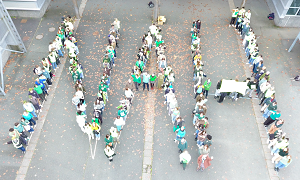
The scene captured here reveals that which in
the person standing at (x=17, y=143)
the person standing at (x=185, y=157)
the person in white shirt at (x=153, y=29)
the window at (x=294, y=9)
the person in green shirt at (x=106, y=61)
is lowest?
the person standing at (x=17, y=143)

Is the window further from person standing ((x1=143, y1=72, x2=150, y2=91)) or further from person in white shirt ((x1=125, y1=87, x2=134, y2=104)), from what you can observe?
person in white shirt ((x1=125, y1=87, x2=134, y2=104))

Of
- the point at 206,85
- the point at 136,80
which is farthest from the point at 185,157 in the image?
the point at 136,80

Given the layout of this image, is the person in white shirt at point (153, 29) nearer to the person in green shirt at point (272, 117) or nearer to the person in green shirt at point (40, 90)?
the person in green shirt at point (40, 90)

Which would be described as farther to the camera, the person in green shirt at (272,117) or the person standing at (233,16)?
the person standing at (233,16)

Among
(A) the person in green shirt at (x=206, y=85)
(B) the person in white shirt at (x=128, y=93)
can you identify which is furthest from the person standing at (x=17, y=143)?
(A) the person in green shirt at (x=206, y=85)

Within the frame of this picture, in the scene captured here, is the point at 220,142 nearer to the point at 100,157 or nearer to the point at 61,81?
the point at 100,157

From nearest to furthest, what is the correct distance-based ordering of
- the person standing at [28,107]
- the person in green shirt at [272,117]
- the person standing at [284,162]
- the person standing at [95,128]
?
1. the person standing at [284,162]
2. the person standing at [95,128]
3. the person standing at [28,107]
4. the person in green shirt at [272,117]

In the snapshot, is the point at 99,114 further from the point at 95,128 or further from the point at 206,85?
the point at 206,85
